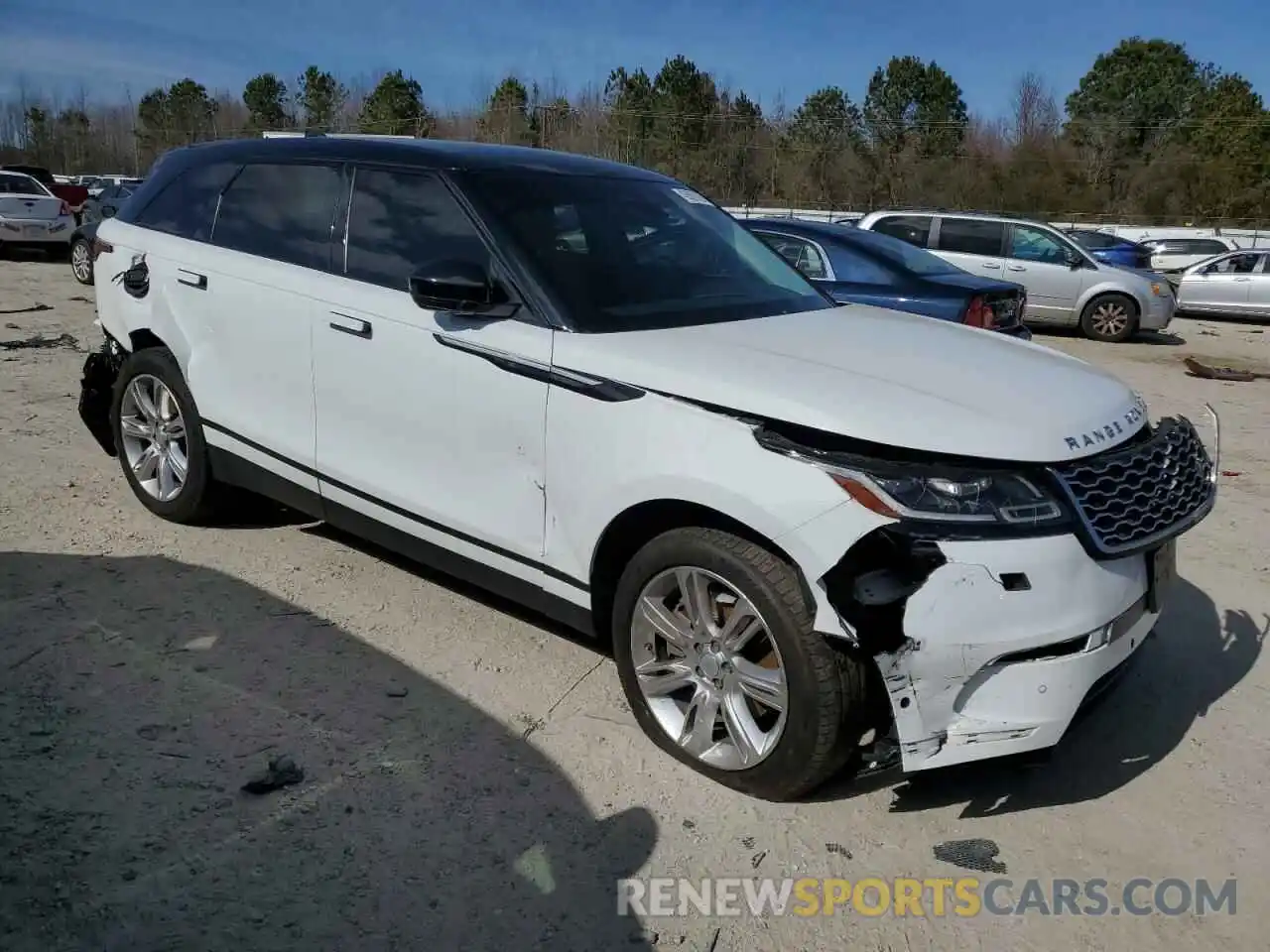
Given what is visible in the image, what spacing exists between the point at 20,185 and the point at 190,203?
1834cm

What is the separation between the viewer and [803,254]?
841 centimetres

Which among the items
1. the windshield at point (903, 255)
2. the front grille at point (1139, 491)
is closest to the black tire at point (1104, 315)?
the windshield at point (903, 255)

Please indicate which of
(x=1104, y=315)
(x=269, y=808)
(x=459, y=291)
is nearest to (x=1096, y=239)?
(x=1104, y=315)

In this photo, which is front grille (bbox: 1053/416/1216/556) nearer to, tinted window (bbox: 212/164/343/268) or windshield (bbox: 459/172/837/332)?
windshield (bbox: 459/172/837/332)

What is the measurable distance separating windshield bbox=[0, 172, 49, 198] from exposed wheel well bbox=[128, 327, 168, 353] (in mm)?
17600

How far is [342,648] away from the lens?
13.2ft

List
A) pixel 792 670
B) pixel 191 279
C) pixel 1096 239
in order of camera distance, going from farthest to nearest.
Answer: pixel 1096 239
pixel 191 279
pixel 792 670

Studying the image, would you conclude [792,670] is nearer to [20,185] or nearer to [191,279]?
[191,279]

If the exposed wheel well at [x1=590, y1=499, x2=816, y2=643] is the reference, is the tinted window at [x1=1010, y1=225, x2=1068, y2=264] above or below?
above

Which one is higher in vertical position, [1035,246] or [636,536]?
[1035,246]

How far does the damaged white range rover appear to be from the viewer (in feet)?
9.07

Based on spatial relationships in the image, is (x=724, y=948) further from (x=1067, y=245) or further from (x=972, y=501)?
(x=1067, y=245)

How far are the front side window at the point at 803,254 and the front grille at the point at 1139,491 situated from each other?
5.13 meters

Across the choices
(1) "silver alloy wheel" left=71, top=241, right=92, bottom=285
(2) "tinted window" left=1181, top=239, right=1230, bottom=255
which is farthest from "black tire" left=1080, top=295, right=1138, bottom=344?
(1) "silver alloy wheel" left=71, top=241, right=92, bottom=285
